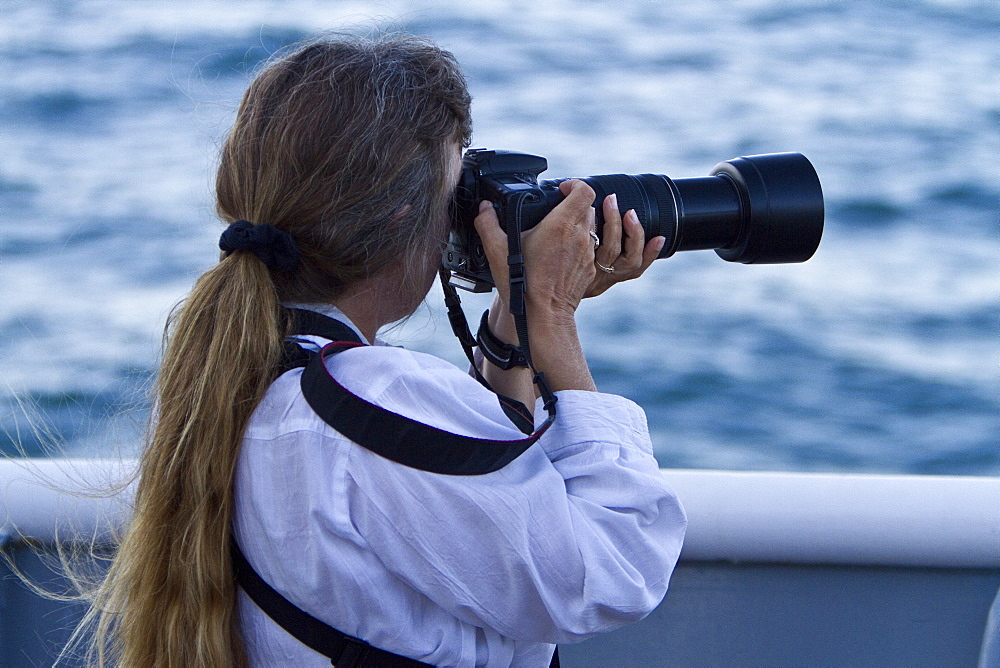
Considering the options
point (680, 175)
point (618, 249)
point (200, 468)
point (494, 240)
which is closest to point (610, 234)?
point (618, 249)

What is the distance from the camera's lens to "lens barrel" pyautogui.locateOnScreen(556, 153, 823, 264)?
3.71ft

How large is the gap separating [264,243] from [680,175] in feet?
12.2

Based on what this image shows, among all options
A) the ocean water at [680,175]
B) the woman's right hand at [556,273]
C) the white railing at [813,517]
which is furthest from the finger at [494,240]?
the ocean water at [680,175]

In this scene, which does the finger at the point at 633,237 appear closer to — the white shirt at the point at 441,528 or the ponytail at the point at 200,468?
the white shirt at the point at 441,528

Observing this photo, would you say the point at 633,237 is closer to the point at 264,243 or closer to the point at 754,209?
the point at 754,209

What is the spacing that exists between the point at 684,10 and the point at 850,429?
287 centimetres

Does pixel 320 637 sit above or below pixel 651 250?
below

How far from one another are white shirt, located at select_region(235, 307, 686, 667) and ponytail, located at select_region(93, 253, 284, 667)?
0.07ft

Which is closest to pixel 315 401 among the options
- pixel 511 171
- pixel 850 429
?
pixel 511 171

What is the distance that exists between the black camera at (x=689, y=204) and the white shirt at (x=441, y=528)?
22cm

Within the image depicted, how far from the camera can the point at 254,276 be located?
827mm

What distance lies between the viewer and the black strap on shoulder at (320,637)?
796mm

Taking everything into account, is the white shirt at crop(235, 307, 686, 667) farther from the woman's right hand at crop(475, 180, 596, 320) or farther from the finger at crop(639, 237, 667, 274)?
the finger at crop(639, 237, 667, 274)

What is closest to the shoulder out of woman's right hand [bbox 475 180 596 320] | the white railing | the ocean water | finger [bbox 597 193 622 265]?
woman's right hand [bbox 475 180 596 320]
